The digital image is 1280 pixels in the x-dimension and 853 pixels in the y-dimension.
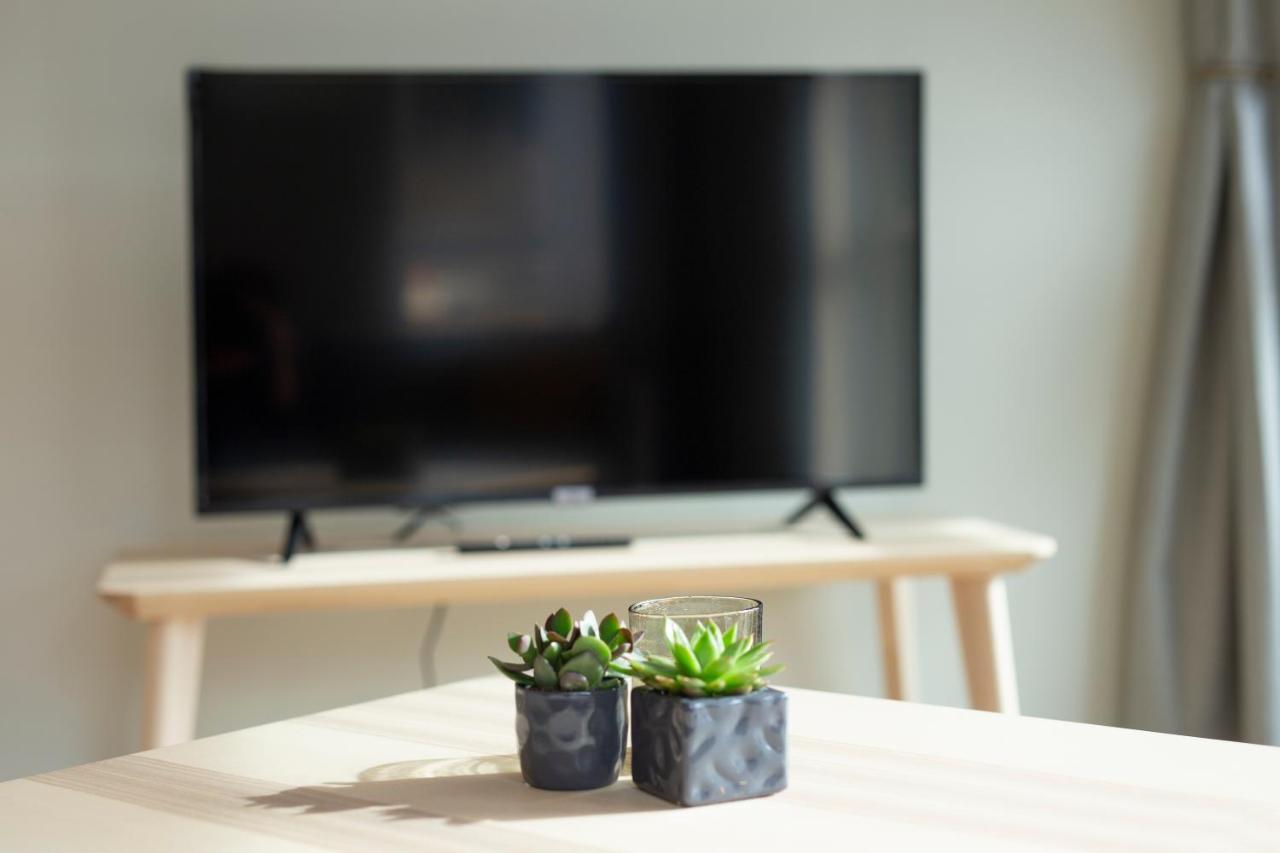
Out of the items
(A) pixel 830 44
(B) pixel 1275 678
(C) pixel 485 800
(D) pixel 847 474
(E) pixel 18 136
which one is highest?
(A) pixel 830 44

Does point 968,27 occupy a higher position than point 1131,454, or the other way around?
point 968,27

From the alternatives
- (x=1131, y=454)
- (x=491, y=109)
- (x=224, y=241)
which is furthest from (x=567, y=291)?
(x=1131, y=454)

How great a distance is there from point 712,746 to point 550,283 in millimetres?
1475

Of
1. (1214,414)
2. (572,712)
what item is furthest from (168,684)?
(1214,414)

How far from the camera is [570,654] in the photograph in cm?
110

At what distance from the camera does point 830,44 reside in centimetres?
278

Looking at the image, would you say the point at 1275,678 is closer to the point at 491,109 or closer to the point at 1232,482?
the point at 1232,482

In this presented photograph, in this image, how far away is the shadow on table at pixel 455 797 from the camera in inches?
40.4

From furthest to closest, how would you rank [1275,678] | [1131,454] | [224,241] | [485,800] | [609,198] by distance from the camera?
[1131,454] → [1275,678] → [609,198] → [224,241] → [485,800]

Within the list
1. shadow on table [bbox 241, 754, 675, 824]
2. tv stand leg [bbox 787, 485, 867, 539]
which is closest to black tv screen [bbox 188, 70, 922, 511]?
tv stand leg [bbox 787, 485, 867, 539]

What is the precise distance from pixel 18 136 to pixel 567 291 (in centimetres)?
101

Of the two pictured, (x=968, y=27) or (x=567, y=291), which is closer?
(x=567, y=291)

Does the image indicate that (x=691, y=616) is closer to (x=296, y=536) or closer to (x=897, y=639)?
(x=296, y=536)

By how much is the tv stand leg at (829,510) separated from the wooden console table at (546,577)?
2 centimetres
